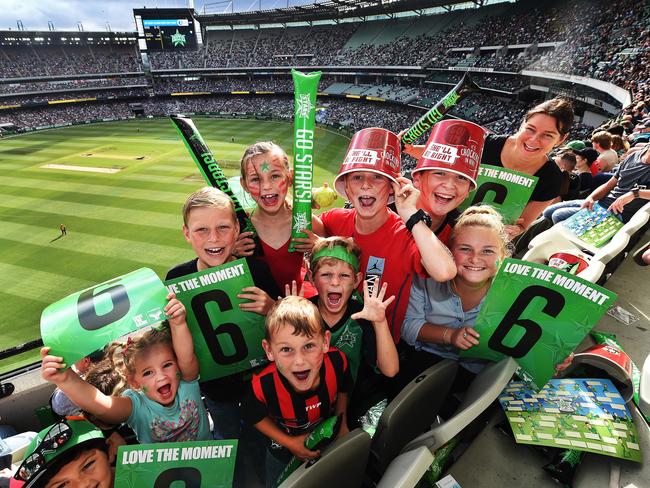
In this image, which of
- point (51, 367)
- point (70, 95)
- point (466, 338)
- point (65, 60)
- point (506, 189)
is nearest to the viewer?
point (51, 367)

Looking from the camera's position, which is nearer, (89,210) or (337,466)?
(337,466)

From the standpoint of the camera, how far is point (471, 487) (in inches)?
69.7

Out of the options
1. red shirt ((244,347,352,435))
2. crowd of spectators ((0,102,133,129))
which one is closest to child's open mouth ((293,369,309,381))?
red shirt ((244,347,352,435))

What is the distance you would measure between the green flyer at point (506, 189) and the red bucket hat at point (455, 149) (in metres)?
0.81

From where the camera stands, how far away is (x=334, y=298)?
2688mm

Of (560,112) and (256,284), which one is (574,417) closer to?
(256,284)

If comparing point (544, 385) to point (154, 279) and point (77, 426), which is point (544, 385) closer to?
point (154, 279)

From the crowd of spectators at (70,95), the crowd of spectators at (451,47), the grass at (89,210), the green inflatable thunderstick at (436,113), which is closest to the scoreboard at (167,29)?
the crowd of spectators at (451,47)

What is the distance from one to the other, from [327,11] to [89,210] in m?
43.1

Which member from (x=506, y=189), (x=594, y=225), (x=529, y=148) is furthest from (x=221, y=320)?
(x=594, y=225)

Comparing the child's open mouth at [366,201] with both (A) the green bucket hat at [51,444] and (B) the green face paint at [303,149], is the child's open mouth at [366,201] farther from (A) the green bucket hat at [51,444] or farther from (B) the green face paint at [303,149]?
(A) the green bucket hat at [51,444]

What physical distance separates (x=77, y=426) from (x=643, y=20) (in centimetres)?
2885

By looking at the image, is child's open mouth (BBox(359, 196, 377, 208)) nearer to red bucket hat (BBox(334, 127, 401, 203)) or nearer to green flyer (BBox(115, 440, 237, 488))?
red bucket hat (BBox(334, 127, 401, 203))

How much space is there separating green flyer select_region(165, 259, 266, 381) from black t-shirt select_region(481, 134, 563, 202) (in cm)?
312
